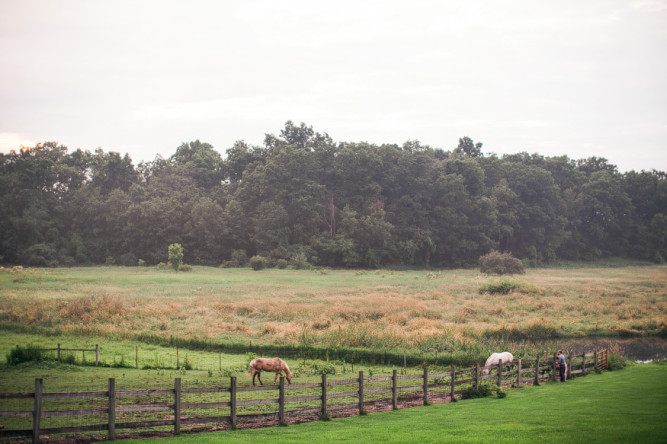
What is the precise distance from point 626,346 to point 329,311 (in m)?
22.9

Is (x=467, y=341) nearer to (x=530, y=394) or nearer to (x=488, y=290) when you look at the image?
(x=530, y=394)

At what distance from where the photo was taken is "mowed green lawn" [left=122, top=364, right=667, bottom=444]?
41.0ft

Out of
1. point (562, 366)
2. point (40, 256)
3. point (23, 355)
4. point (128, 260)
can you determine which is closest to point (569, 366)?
point (562, 366)

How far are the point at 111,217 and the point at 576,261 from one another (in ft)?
347

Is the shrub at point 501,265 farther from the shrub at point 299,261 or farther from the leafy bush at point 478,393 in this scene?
the leafy bush at point 478,393

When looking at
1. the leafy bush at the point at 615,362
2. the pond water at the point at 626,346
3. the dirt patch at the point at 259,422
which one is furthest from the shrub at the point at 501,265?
the dirt patch at the point at 259,422

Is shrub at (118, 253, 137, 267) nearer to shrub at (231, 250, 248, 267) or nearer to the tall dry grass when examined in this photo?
shrub at (231, 250, 248, 267)

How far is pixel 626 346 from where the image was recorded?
3919cm

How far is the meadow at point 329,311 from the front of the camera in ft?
123

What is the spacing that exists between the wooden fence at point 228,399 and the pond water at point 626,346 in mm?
8777

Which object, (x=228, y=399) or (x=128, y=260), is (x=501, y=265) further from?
(x=228, y=399)

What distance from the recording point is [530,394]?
2041cm

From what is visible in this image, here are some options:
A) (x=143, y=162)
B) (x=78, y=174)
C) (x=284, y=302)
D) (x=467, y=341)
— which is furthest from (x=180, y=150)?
(x=467, y=341)

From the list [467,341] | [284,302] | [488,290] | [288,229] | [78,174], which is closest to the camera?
[467,341]
